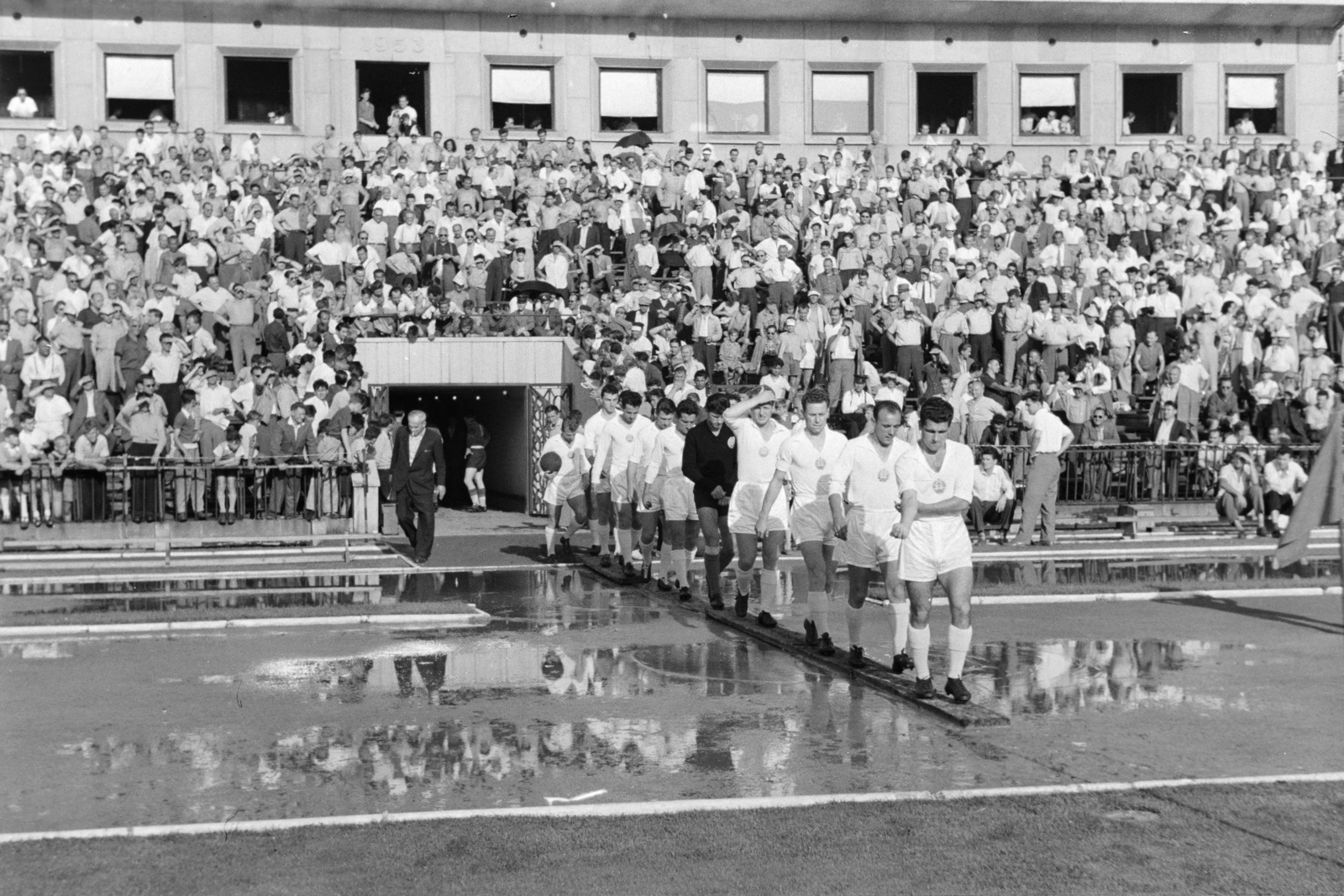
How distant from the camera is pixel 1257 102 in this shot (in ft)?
129

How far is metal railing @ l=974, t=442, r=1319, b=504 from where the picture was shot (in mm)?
24156

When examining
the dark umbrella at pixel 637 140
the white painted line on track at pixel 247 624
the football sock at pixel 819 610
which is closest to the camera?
the football sock at pixel 819 610

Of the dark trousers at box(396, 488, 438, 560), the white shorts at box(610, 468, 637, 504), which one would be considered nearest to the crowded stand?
the white shorts at box(610, 468, 637, 504)

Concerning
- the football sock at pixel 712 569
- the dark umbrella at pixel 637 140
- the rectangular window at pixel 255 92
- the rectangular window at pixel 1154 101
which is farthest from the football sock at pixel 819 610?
the rectangular window at pixel 1154 101

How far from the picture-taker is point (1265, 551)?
21.4 metres

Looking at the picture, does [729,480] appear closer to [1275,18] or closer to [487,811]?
[487,811]

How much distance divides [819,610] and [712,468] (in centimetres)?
234

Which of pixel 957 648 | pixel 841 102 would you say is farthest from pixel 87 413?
pixel 841 102

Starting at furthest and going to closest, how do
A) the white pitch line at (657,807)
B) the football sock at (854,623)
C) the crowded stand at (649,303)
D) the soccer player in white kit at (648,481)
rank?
the crowded stand at (649,303) → the soccer player in white kit at (648,481) → the football sock at (854,623) → the white pitch line at (657,807)

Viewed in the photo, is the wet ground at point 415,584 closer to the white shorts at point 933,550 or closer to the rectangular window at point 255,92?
the white shorts at point 933,550

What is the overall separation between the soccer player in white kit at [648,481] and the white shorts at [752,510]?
2008 mm

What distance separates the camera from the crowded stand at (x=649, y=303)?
74.0ft

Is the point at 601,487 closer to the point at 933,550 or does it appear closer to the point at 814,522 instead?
the point at 814,522

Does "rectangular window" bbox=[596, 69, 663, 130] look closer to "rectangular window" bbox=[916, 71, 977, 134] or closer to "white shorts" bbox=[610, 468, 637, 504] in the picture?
"rectangular window" bbox=[916, 71, 977, 134]
